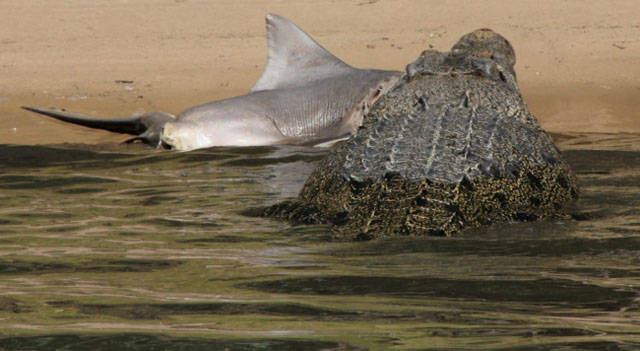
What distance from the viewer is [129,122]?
25.8ft

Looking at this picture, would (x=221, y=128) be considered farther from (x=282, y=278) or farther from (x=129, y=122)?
(x=282, y=278)

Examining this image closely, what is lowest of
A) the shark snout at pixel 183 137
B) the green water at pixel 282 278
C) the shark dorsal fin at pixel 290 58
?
the shark snout at pixel 183 137

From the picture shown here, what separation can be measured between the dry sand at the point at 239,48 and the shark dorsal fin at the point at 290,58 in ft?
3.71

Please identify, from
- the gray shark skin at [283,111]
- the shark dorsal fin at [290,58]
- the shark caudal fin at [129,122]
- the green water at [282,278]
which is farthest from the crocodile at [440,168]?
the shark dorsal fin at [290,58]

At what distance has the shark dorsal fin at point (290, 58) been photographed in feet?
27.4

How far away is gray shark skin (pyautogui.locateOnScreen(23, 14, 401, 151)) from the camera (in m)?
7.36

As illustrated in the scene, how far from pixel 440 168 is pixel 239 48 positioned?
766 centimetres

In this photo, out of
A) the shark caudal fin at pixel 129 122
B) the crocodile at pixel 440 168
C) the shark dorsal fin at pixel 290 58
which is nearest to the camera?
the crocodile at pixel 440 168

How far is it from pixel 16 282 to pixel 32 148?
4191mm

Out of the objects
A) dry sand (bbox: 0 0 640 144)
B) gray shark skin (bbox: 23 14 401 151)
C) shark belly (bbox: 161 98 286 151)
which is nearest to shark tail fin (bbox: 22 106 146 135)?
gray shark skin (bbox: 23 14 401 151)

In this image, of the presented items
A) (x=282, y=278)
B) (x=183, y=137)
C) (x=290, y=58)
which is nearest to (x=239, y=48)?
(x=290, y=58)

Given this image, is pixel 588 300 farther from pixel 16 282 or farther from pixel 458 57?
pixel 458 57

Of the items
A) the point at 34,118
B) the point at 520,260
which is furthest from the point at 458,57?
the point at 34,118

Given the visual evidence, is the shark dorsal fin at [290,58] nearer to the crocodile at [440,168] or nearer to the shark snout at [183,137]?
the shark snout at [183,137]
